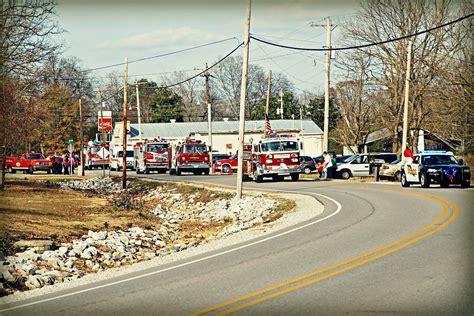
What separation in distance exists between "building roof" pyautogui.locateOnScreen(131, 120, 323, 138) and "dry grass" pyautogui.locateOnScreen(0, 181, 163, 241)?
2370 inches

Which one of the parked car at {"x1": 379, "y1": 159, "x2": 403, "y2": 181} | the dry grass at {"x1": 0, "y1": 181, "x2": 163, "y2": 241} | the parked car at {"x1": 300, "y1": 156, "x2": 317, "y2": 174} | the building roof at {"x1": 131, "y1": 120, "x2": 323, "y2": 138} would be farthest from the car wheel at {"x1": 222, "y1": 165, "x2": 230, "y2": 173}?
the building roof at {"x1": 131, "y1": 120, "x2": 323, "y2": 138}

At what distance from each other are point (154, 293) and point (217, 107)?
11204 centimetres

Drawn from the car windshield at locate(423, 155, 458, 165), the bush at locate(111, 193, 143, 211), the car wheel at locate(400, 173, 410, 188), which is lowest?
the bush at locate(111, 193, 143, 211)

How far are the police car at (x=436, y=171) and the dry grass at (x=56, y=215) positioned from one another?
1134 centimetres

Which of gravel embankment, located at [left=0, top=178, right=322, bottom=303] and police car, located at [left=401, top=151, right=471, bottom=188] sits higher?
police car, located at [left=401, top=151, right=471, bottom=188]

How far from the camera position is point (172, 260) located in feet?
49.1

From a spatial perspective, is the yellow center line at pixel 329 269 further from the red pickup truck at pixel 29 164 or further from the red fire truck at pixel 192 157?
the red pickup truck at pixel 29 164

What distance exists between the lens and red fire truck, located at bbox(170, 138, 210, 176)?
178ft

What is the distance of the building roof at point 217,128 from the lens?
96.5m

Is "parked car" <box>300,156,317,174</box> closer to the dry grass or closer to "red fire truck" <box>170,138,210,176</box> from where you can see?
"red fire truck" <box>170,138,210,176</box>

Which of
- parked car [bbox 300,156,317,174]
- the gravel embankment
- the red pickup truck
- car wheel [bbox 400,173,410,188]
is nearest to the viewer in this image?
the gravel embankment

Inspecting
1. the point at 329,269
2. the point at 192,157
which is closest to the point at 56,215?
the point at 329,269

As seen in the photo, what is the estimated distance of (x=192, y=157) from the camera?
5428 centimetres

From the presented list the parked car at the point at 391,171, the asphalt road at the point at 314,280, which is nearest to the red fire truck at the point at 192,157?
the parked car at the point at 391,171
